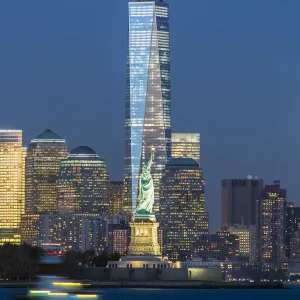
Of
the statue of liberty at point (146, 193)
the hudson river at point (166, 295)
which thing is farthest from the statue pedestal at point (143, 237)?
the hudson river at point (166, 295)

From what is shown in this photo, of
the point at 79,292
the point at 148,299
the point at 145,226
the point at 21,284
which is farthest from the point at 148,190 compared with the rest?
the point at 79,292

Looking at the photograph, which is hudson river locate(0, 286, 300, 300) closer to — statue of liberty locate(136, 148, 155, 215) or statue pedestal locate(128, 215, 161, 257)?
statue pedestal locate(128, 215, 161, 257)

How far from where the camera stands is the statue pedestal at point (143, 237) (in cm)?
17346

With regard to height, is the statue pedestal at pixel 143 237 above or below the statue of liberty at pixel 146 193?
below

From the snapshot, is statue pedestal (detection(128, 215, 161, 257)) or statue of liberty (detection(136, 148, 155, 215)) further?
statue pedestal (detection(128, 215, 161, 257))

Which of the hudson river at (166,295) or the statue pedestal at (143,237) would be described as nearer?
the hudson river at (166,295)

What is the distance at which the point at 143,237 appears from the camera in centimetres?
17388

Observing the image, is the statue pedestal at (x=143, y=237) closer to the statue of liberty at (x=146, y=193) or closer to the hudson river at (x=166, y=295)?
the statue of liberty at (x=146, y=193)

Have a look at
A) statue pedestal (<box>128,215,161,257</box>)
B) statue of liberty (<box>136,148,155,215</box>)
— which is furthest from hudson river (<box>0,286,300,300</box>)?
statue of liberty (<box>136,148,155,215</box>)

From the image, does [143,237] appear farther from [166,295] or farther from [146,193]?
[166,295]

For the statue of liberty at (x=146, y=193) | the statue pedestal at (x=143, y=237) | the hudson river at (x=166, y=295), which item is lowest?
the hudson river at (x=166, y=295)

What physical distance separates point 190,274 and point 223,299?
85.2 ft

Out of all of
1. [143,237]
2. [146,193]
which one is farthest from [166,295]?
[146,193]

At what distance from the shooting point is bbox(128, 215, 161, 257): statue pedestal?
173462mm
